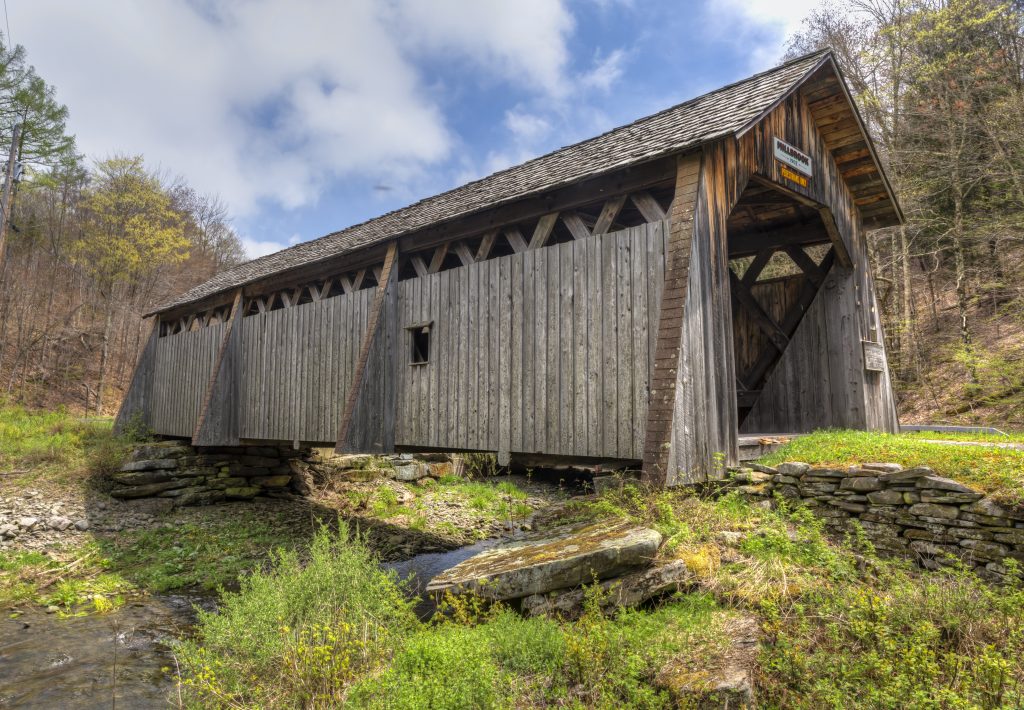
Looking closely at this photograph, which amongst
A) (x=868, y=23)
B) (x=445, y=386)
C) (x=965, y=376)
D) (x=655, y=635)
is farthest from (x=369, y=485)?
(x=868, y=23)

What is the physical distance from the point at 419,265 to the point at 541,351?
3143 millimetres

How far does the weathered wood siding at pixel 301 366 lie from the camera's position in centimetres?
992

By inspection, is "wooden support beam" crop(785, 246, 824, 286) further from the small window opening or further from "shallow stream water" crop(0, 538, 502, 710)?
"shallow stream water" crop(0, 538, 502, 710)

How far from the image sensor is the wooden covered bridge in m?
5.97

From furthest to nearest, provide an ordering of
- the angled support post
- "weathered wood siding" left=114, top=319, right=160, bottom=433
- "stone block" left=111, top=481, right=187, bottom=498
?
"weathered wood siding" left=114, top=319, right=160, bottom=433
the angled support post
"stone block" left=111, top=481, right=187, bottom=498

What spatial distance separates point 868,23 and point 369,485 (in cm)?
1876

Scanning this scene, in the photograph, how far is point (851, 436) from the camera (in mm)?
7051

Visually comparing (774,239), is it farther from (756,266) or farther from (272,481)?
(272,481)

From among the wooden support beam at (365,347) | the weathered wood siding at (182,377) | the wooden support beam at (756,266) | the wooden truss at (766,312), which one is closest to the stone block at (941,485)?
the wooden truss at (766,312)

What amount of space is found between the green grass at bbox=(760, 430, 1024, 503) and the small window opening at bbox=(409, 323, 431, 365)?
16.4 feet

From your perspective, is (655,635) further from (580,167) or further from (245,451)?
(245,451)

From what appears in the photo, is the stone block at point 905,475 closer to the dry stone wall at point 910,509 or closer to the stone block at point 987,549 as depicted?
the dry stone wall at point 910,509

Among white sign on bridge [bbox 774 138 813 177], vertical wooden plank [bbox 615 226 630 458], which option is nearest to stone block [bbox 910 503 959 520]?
vertical wooden plank [bbox 615 226 630 458]

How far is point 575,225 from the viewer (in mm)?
7012
